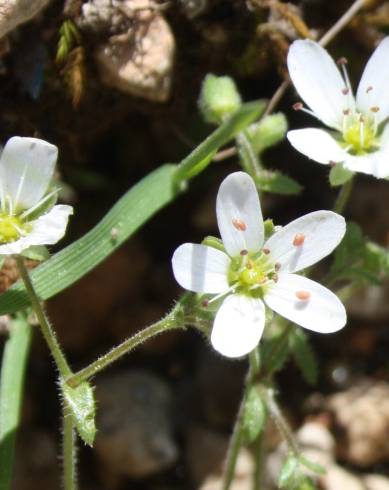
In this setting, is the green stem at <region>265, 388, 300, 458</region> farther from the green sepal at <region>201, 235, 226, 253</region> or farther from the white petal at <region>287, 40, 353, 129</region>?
the white petal at <region>287, 40, 353, 129</region>

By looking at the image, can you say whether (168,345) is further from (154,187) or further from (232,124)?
(232,124)

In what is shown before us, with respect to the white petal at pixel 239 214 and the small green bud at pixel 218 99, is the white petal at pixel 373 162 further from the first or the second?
the small green bud at pixel 218 99

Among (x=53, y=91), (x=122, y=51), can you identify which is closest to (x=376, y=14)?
(x=122, y=51)

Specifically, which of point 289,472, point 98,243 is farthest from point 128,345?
point 289,472

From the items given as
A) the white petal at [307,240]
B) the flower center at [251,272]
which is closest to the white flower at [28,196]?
the flower center at [251,272]

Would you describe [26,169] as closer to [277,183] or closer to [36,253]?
[36,253]

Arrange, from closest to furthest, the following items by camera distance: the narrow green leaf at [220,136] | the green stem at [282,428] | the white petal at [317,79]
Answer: the narrow green leaf at [220,136] → the white petal at [317,79] → the green stem at [282,428]
